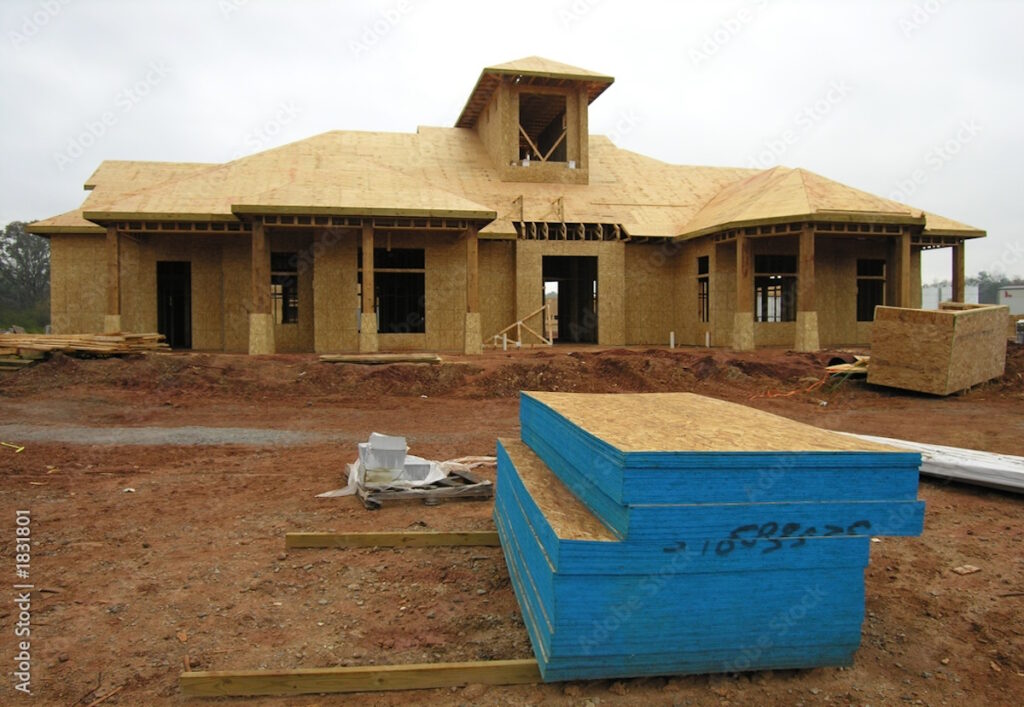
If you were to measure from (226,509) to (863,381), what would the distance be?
12.5 meters

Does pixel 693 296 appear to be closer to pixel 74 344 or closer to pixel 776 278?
pixel 776 278

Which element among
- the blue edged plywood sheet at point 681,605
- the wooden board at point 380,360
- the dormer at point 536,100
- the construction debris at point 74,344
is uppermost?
the dormer at point 536,100

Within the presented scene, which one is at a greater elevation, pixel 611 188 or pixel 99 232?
pixel 611 188

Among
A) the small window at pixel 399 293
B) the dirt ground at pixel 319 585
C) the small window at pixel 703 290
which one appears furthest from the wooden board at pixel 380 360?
the small window at pixel 703 290

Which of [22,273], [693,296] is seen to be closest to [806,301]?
[693,296]

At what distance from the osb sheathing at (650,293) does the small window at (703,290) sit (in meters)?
1.04

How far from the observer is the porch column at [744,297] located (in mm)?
18641

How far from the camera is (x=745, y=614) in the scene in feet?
10.1

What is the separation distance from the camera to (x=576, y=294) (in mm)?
25562

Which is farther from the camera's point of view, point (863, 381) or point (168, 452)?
point (863, 381)

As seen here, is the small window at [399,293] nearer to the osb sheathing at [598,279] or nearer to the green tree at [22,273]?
the osb sheathing at [598,279]

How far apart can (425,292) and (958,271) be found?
53.5 ft

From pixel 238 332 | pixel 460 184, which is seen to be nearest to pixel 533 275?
pixel 460 184

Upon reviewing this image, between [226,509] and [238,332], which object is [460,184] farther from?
[226,509]
